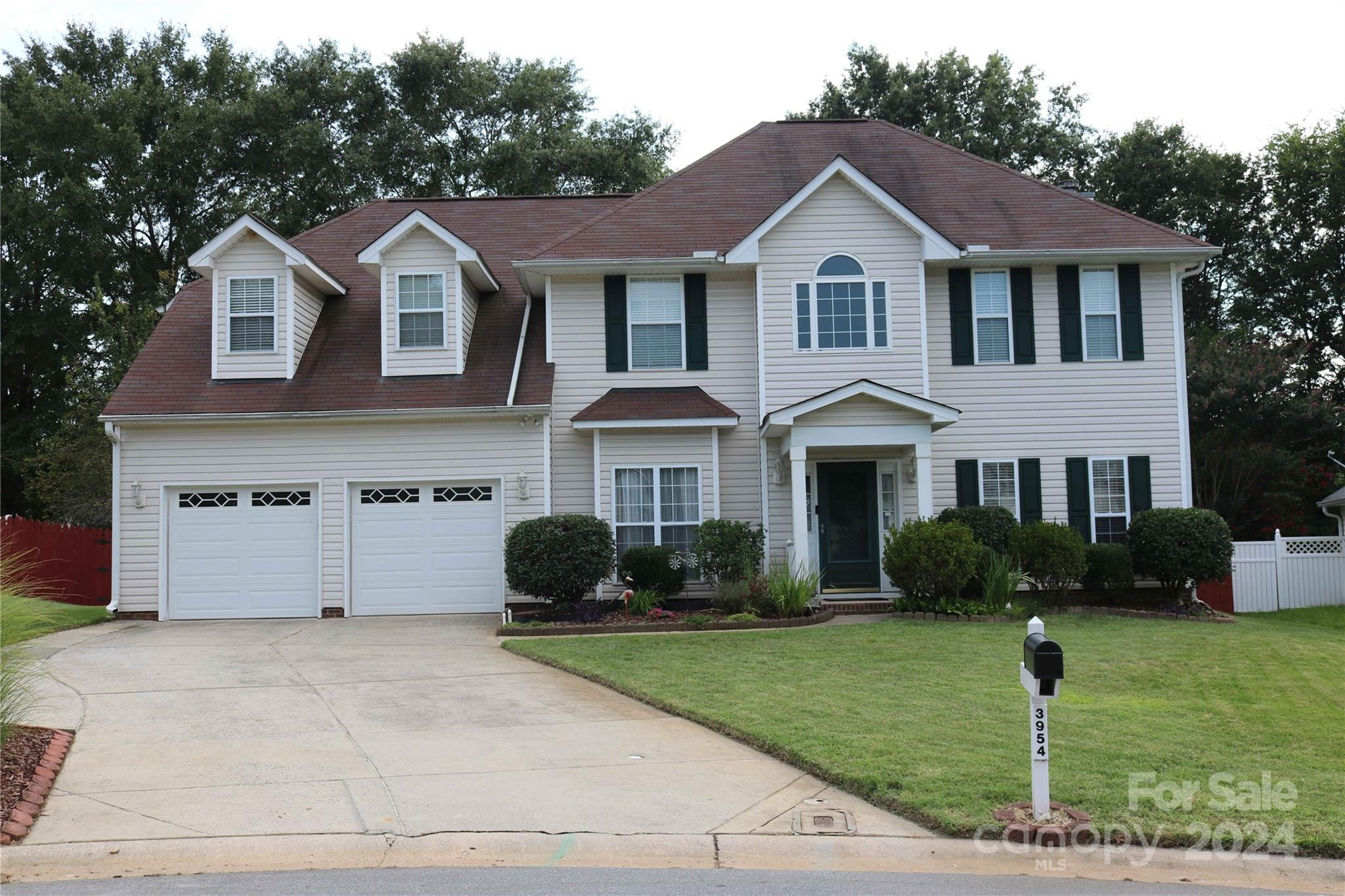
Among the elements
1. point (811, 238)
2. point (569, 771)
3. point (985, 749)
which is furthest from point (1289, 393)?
point (569, 771)

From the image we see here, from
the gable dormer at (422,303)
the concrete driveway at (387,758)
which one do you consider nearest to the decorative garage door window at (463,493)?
the gable dormer at (422,303)

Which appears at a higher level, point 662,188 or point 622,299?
point 662,188

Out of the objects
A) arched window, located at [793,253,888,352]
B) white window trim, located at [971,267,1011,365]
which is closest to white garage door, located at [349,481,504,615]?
arched window, located at [793,253,888,352]

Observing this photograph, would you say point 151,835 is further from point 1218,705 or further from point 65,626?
point 65,626

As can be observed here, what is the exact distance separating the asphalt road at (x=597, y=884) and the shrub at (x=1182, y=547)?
12.0m

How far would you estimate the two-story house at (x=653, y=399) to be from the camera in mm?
17031

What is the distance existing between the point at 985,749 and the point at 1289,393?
24.1 meters

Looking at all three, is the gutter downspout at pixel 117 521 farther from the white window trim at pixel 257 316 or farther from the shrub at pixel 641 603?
the shrub at pixel 641 603

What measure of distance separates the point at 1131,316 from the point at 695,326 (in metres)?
7.44

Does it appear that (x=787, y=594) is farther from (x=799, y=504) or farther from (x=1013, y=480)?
(x=1013, y=480)

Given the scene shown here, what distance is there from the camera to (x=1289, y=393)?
1064 inches

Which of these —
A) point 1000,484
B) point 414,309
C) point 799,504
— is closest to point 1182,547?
point 1000,484

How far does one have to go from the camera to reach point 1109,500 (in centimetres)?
1786

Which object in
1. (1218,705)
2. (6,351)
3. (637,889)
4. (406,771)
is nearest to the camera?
(637,889)
